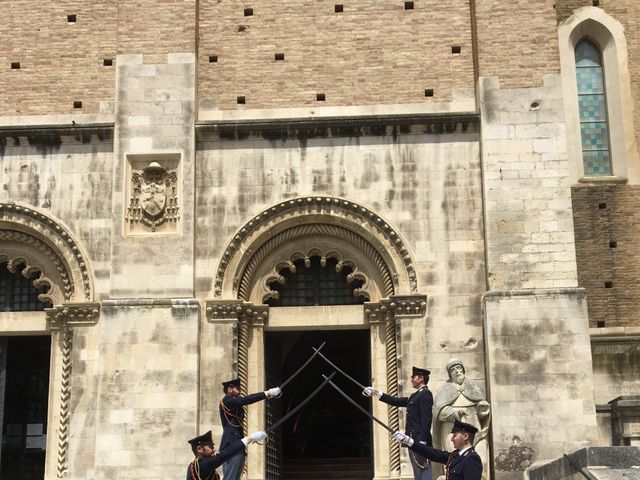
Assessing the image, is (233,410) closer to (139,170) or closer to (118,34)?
(139,170)

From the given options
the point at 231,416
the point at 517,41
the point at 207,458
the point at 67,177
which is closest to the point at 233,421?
the point at 231,416

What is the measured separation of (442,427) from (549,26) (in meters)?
7.12

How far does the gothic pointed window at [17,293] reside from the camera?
1884cm

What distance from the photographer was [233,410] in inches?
537

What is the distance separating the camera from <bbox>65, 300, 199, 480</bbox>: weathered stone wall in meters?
17.0

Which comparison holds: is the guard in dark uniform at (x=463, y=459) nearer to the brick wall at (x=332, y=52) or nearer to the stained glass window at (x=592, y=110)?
the brick wall at (x=332, y=52)

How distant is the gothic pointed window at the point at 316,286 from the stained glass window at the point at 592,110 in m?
5.11

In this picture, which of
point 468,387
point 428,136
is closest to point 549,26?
point 428,136

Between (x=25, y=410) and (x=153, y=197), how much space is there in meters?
5.89

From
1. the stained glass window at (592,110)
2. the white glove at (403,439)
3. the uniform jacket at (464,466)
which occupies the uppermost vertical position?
the stained glass window at (592,110)

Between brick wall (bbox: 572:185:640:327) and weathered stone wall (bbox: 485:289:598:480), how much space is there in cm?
218

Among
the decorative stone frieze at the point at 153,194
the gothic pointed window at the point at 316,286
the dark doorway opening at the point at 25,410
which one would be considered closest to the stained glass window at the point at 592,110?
the gothic pointed window at the point at 316,286

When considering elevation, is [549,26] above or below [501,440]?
above

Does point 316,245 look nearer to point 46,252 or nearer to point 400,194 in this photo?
point 400,194
